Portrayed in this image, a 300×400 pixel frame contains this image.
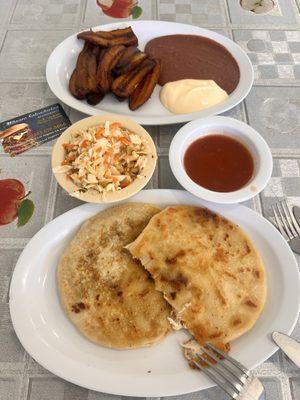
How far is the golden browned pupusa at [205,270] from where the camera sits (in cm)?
132

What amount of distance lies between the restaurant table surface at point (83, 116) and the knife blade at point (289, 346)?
0.36 ft

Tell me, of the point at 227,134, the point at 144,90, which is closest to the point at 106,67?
the point at 144,90

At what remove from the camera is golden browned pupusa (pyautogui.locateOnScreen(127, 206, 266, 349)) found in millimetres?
1320

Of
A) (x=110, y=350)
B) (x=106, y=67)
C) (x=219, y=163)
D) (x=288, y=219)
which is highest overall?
(x=106, y=67)

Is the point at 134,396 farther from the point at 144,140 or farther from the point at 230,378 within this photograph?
the point at 144,140

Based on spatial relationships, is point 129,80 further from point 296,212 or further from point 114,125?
point 296,212

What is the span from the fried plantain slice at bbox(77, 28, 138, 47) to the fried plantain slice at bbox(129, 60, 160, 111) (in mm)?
271

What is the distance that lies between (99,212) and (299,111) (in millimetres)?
1304

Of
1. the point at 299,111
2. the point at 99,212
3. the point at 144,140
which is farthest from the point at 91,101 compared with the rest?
the point at 299,111

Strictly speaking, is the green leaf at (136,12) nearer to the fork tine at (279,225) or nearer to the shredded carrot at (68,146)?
the shredded carrot at (68,146)

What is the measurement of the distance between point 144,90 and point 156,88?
5.6 inches

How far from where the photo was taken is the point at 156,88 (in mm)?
2111

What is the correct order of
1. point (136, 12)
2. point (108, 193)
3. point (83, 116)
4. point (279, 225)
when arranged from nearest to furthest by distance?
point (108, 193) < point (279, 225) < point (83, 116) < point (136, 12)

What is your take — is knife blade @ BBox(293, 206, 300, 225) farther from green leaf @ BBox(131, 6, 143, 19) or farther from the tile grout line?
green leaf @ BBox(131, 6, 143, 19)
